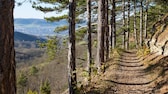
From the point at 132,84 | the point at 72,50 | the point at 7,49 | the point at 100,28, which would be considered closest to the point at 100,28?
the point at 100,28

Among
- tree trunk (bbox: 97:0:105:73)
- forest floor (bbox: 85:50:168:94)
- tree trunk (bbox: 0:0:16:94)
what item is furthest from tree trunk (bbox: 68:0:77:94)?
tree trunk (bbox: 0:0:16:94)

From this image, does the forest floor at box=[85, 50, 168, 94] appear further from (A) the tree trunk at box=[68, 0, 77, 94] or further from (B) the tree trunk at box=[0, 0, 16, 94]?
(B) the tree trunk at box=[0, 0, 16, 94]

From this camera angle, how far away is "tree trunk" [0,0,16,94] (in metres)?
4.72

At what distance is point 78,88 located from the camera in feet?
40.1

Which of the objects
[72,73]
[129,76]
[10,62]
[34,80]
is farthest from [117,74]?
[34,80]

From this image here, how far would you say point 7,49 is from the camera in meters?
4.78

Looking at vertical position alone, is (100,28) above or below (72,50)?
above

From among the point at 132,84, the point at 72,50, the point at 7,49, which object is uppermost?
the point at 7,49

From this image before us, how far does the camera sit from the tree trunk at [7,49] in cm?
472

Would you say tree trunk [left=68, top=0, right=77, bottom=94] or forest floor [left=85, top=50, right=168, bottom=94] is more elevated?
tree trunk [left=68, top=0, right=77, bottom=94]

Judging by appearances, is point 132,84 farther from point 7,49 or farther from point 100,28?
point 7,49

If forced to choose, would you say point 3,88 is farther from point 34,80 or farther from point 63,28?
point 34,80

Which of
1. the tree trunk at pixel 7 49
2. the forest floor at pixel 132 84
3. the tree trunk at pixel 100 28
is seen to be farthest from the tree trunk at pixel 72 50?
the tree trunk at pixel 7 49

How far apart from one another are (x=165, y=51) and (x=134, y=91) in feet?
22.7
